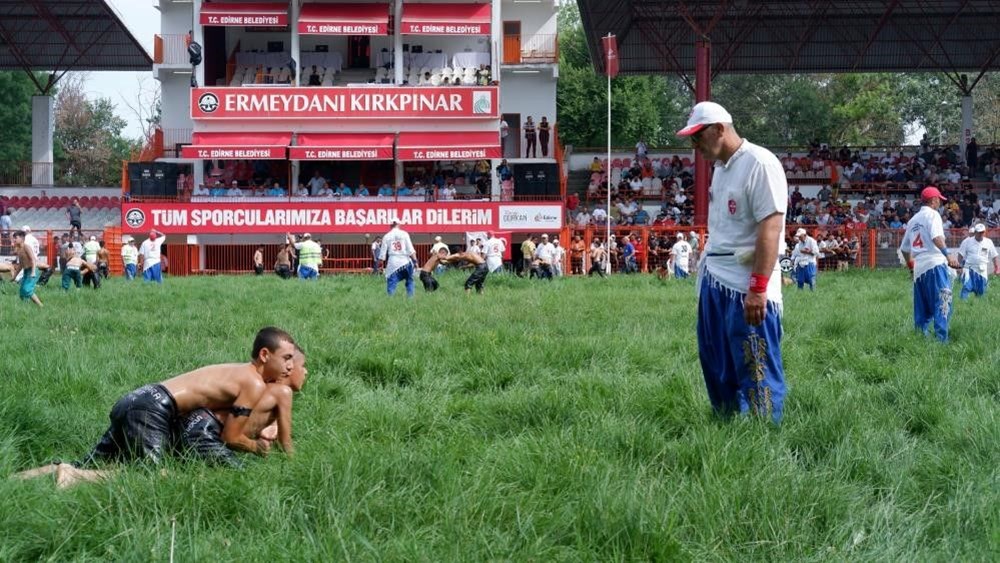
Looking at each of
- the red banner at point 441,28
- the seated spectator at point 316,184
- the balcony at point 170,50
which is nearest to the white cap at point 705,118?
the seated spectator at point 316,184

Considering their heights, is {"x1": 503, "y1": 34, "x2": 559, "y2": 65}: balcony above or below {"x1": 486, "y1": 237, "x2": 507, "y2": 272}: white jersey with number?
above

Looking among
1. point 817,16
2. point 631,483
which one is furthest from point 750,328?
point 817,16

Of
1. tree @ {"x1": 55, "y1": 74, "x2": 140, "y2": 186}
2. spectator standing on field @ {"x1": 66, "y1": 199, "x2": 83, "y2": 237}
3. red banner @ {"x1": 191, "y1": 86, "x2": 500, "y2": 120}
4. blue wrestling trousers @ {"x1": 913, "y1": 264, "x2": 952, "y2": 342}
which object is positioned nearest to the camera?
blue wrestling trousers @ {"x1": 913, "y1": 264, "x2": 952, "y2": 342}

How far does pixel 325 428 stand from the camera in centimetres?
635

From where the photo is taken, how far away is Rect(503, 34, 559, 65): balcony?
4881 cm

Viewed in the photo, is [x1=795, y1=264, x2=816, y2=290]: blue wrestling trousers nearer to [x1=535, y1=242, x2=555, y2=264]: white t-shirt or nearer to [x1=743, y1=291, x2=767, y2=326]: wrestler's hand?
[x1=535, y1=242, x2=555, y2=264]: white t-shirt

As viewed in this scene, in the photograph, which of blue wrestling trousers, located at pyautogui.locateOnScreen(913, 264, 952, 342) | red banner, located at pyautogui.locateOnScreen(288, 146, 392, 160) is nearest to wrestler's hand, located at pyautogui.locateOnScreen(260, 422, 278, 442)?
blue wrestling trousers, located at pyautogui.locateOnScreen(913, 264, 952, 342)

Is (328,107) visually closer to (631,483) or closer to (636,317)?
(636,317)

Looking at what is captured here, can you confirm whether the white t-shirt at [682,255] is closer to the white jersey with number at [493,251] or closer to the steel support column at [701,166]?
the white jersey with number at [493,251]

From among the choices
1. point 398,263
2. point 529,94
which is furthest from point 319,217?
point 398,263

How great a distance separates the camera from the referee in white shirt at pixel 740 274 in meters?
6.12

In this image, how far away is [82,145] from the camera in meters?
80.8

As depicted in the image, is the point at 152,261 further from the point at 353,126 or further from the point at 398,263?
the point at 353,126

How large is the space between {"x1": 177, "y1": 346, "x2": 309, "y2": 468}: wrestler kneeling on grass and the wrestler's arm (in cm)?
2
